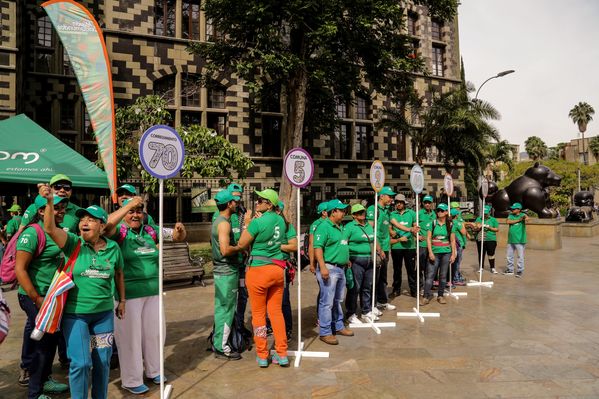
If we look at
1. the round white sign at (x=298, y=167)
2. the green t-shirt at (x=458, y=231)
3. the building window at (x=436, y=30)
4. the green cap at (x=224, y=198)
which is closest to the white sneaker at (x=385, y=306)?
the green t-shirt at (x=458, y=231)

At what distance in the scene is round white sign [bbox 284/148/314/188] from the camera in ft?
19.1

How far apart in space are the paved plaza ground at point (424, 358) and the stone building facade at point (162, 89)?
43.3ft

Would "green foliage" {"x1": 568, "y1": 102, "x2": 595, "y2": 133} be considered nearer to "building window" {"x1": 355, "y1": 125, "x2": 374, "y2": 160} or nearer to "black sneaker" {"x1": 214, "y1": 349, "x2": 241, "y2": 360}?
"building window" {"x1": 355, "y1": 125, "x2": 374, "y2": 160}

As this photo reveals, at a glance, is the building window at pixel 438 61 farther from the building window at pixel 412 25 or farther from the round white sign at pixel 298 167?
the round white sign at pixel 298 167

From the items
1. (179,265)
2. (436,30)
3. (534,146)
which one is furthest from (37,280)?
(534,146)

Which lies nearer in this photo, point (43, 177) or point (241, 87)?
point (43, 177)

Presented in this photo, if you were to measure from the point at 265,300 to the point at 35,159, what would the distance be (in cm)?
649

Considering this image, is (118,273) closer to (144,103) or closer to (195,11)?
(144,103)

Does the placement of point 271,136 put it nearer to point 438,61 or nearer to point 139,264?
point 438,61

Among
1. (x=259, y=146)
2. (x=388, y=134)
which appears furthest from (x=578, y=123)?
(x=259, y=146)

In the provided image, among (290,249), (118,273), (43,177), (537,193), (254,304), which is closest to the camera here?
(118,273)

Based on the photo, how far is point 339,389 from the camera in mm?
4266

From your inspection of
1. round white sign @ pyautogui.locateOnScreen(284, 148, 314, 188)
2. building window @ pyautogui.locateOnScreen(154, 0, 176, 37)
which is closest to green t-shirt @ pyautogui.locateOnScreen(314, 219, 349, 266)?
round white sign @ pyautogui.locateOnScreen(284, 148, 314, 188)

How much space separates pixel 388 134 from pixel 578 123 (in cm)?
7110
